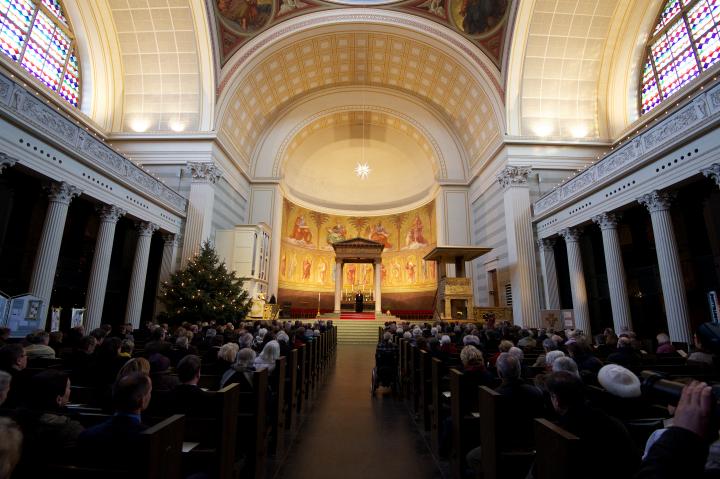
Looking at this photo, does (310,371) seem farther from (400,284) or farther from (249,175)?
A: (400,284)

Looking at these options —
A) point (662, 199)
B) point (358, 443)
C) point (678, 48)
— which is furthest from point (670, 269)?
point (678, 48)

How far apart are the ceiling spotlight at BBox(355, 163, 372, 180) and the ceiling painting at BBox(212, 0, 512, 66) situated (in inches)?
385

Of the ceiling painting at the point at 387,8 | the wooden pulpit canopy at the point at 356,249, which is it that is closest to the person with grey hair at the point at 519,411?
the wooden pulpit canopy at the point at 356,249

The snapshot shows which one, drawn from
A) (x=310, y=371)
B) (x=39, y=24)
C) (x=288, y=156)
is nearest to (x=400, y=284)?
(x=288, y=156)

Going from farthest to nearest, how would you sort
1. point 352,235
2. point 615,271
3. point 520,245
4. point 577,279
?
point 352,235, point 520,245, point 577,279, point 615,271

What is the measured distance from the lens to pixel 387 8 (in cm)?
1786

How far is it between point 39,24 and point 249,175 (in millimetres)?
10754

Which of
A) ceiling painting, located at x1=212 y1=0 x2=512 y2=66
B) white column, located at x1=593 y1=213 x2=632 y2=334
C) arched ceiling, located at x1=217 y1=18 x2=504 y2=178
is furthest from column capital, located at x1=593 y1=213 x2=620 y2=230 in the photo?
ceiling painting, located at x1=212 y1=0 x2=512 y2=66

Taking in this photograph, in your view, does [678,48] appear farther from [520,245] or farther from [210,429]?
[210,429]

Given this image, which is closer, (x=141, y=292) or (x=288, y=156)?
(x=141, y=292)

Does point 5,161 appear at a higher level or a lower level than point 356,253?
lower

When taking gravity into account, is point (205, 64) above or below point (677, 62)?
above

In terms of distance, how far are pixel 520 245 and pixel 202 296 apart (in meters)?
13.0

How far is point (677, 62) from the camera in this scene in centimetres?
1366
